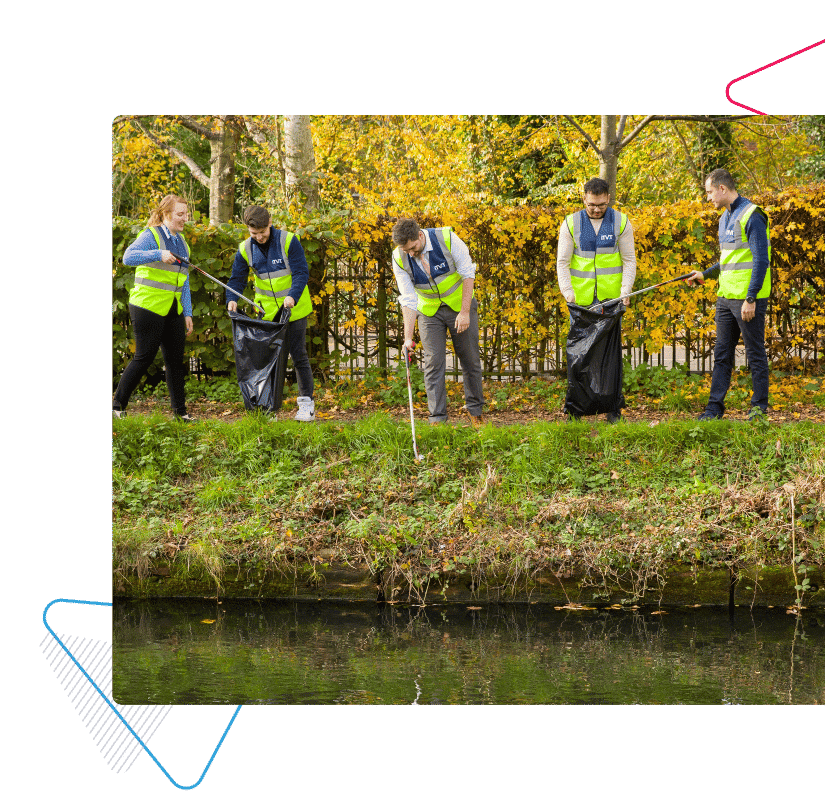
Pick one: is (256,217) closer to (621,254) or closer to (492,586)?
(621,254)

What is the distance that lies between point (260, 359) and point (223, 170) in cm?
402

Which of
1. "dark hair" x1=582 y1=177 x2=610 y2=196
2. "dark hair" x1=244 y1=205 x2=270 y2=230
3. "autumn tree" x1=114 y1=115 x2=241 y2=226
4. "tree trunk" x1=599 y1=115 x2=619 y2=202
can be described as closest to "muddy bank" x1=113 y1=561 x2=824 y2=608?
"dark hair" x1=244 y1=205 x2=270 y2=230

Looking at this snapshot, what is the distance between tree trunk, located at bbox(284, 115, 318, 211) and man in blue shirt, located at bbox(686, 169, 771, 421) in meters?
3.65

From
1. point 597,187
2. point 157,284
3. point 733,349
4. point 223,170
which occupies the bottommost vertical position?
point 733,349

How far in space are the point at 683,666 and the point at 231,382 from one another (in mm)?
3907

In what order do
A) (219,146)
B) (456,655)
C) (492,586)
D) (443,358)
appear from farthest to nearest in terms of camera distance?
(219,146), (443,358), (492,586), (456,655)

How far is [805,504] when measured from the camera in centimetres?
545

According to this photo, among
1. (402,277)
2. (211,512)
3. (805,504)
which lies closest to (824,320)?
(805,504)

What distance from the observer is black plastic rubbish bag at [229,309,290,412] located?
6.70 meters

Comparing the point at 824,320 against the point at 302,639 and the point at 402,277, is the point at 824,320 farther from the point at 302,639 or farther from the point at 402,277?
the point at 302,639

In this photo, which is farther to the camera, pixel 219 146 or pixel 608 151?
pixel 219 146

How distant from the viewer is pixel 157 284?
6141mm

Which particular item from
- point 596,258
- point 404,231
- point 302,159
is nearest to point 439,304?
point 404,231

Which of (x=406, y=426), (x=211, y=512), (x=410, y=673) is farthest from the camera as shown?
(x=406, y=426)
